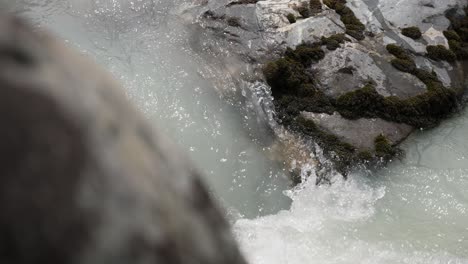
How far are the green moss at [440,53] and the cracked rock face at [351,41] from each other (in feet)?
0.53

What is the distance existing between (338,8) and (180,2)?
5245 millimetres

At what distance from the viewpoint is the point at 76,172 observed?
6.04 ft

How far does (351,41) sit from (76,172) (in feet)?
42.4

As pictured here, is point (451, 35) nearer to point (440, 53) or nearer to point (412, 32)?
point (440, 53)

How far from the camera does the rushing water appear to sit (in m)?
9.47

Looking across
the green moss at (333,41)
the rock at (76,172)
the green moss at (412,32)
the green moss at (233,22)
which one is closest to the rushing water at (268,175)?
the green moss at (233,22)

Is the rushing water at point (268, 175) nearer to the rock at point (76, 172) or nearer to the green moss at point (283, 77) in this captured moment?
the green moss at point (283, 77)

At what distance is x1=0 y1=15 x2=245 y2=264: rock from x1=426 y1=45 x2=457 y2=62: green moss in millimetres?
13632

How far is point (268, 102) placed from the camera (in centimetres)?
1244

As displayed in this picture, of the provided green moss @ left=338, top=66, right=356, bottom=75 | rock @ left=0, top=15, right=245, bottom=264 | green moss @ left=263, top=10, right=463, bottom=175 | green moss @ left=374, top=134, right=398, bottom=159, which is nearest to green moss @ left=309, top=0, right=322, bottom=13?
green moss @ left=263, top=10, right=463, bottom=175

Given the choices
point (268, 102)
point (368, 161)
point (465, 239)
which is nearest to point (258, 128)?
point (268, 102)

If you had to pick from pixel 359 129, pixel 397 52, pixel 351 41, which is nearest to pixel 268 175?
pixel 359 129

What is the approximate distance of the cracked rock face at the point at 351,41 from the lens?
12354mm

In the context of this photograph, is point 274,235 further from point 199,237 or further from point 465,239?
point 199,237
